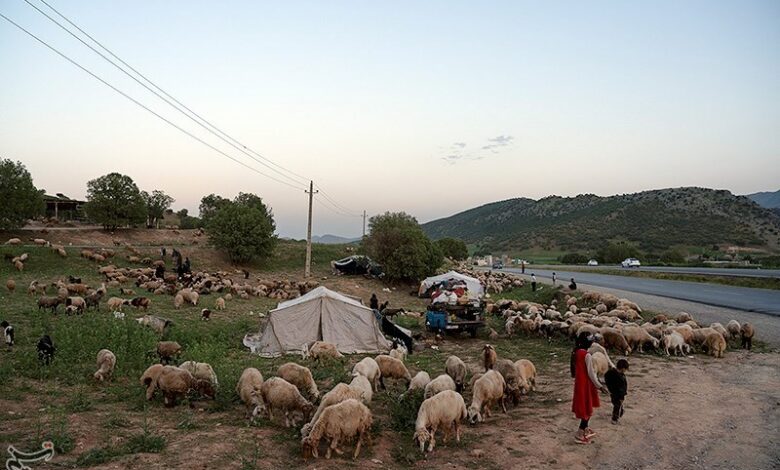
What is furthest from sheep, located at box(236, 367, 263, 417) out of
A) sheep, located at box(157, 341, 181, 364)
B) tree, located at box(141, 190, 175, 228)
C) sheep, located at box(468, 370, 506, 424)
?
tree, located at box(141, 190, 175, 228)

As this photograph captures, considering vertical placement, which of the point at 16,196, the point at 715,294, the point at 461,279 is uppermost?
the point at 16,196

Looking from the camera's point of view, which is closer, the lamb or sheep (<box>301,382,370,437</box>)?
sheep (<box>301,382,370,437</box>)

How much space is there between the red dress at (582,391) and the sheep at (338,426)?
3.61 metres

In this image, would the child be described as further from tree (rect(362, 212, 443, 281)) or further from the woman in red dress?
tree (rect(362, 212, 443, 281))

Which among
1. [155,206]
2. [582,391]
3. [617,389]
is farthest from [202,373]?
[155,206]

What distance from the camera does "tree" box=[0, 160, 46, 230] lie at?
125 feet

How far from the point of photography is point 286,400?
9.12 metres

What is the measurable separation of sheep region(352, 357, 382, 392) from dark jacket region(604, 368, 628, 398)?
5.21m

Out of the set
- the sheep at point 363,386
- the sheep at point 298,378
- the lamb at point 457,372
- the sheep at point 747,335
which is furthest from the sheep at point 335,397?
the sheep at point 747,335

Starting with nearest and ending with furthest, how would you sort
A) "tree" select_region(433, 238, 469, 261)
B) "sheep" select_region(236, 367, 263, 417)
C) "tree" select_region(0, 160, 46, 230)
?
"sheep" select_region(236, 367, 263, 417), "tree" select_region(0, 160, 46, 230), "tree" select_region(433, 238, 469, 261)

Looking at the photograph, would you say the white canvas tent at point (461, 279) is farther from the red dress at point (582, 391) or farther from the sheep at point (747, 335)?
the red dress at point (582, 391)

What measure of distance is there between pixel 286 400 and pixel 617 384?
6216 millimetres

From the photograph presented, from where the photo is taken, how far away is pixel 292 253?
2045 inches

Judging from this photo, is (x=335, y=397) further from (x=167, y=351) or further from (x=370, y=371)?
(x=167, y=351)
